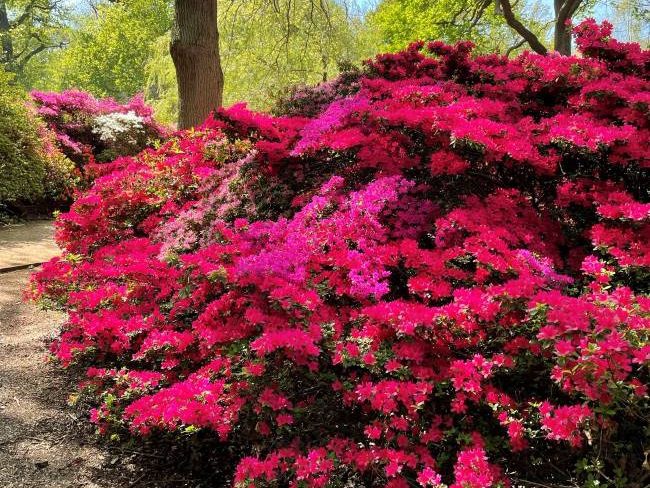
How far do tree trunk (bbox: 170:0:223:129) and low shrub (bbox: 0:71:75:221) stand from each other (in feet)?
8.76

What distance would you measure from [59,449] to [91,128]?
9.90 meters

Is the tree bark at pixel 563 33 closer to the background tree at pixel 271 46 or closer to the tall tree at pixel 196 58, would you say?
the background tree at pixel 271 46

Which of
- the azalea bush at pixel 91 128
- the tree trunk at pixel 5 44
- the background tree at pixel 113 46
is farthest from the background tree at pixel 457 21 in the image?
the tree trunk at pixel 5 44

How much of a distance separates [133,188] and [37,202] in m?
5.10

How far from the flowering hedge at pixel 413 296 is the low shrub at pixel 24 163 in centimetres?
503

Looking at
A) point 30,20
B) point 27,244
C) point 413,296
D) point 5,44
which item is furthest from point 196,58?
point 5,44

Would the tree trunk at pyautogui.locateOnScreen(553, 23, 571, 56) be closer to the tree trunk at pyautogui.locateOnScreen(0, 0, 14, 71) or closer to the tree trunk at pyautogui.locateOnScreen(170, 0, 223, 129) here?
the tree trunk at pyautogui.locateOnScreen(170, 0, 223, 129)

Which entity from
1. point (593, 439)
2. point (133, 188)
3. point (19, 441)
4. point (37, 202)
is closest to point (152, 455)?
point (19, 441)

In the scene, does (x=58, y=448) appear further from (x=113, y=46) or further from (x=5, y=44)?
(x=5, y=44)

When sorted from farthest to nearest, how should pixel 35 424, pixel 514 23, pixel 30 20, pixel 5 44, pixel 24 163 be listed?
pixel 5 44, pixel 30 20, pixel 514 23, pixel 24 163, pixel 35 424

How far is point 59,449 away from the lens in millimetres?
2488

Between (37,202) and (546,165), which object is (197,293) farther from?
(37,202)

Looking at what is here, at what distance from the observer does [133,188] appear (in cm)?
449

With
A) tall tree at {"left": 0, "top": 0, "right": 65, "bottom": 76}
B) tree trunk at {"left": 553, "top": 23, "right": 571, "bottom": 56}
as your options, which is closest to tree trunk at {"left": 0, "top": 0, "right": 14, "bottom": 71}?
tall tree at {"left": 0, "top": 0, "right": 65, "bottom": 76}
